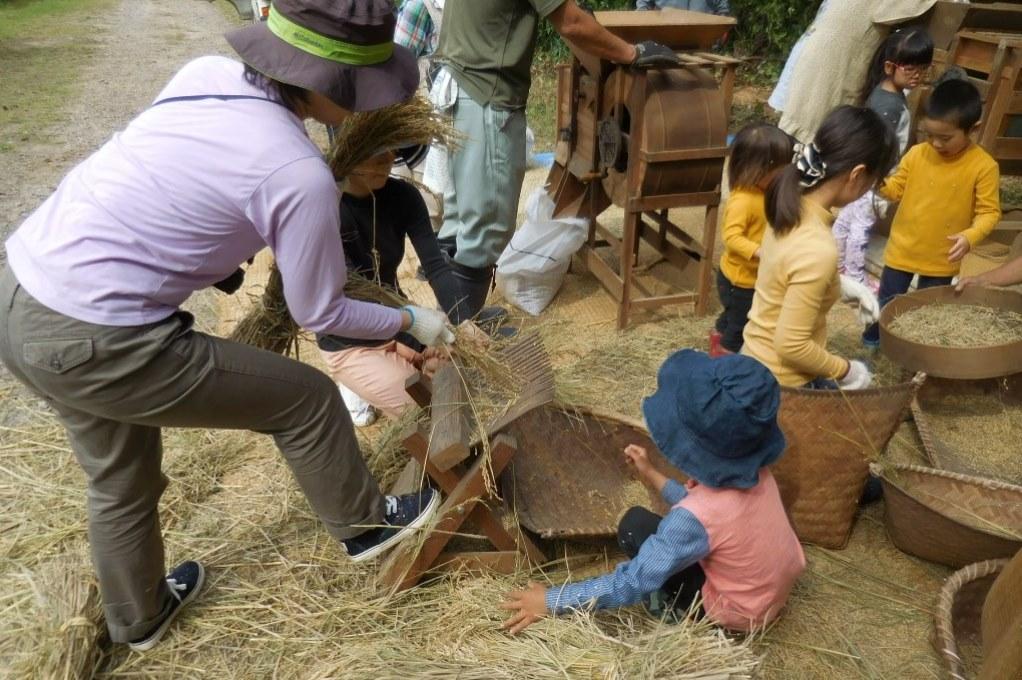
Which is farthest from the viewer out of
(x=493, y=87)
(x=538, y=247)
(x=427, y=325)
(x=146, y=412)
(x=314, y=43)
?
(x=538, y=247)

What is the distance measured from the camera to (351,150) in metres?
2.47

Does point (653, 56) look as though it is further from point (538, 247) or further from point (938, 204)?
point (938, 204)

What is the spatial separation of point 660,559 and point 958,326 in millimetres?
2126

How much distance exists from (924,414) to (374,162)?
2643 mm

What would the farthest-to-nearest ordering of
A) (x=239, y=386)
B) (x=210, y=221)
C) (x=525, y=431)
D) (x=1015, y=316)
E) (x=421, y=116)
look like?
1. (x=1015, y=316)
2. (x=525, y=431)
3. (x=421, y=116)
4. (x=239, y=386)
5. (x=210, y=221)

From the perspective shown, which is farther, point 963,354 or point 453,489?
point 963,354

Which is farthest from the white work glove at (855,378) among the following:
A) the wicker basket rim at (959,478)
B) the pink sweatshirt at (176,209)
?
the pink sweatshirt at (176,209)

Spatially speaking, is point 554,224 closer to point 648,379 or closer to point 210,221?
point 648,379

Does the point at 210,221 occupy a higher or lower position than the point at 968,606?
higher

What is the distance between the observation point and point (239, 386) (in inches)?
71.1

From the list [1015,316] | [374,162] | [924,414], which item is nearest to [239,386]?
[374,162]

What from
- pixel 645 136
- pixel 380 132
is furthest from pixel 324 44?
pixel 645 136

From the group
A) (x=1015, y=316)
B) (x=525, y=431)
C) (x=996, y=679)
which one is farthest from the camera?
(x=1015, y=316)

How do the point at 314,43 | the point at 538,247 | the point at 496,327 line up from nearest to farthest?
the point at 314,43
the point at 496,327
the point at 538,247
